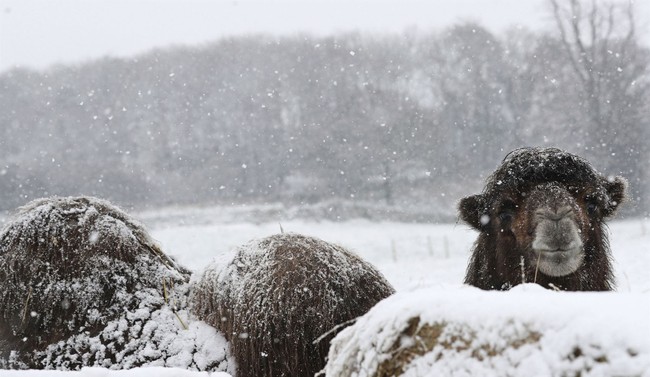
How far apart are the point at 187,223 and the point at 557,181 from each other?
97.5ft

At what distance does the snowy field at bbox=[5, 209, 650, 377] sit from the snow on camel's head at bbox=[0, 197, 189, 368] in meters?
9.01

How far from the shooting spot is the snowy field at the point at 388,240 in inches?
628

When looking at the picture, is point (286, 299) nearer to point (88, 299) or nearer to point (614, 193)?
point (88, 299)

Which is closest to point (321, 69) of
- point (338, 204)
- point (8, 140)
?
point (338, 204)

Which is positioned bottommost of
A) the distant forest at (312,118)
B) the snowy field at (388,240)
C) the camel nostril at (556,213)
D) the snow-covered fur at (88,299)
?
the snowy field at (388,240)

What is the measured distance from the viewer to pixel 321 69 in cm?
4616

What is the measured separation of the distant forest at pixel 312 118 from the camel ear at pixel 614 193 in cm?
2849

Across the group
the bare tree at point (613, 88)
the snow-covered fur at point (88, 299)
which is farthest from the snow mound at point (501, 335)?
the bare tree at point (613, 88)

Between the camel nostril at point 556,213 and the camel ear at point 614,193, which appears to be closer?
the camel nostril at point 556,213

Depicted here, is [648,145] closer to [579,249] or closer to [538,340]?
[579,249]

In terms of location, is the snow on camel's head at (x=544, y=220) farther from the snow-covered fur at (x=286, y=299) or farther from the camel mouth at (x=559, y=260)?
the snow-covered fur at (x=286, y=299)

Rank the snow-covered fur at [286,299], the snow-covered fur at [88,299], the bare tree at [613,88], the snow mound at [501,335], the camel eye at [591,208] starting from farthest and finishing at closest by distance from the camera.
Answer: the bare tree at [613,88], the camel eye at [591,208], the snow-covered fur at [88,299], the snow-covered fur at [286,299], the snow mound at [501,335]

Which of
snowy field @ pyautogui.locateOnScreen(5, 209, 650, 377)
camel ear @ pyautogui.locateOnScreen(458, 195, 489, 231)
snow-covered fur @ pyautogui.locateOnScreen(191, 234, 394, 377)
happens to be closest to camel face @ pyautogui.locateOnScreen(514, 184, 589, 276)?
camel ear @ pyautogui.locateOnScreen(458, 195, 489, 231)

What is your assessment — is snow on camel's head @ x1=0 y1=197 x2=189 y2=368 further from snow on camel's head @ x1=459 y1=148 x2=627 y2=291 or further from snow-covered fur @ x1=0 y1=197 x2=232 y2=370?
snow on camel's head @ x1=459 y1=148 x2=627 y2=291
